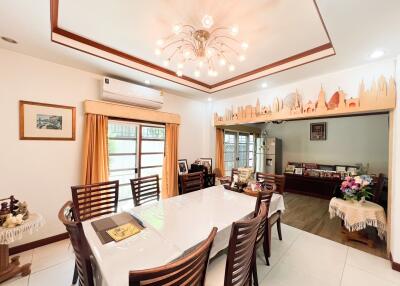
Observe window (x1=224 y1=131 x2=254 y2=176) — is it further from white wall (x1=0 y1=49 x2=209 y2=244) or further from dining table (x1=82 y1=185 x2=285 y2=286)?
white wall (x1=0 y1=49 x2=209 y2=244)

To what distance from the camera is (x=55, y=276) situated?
1814 millimetres

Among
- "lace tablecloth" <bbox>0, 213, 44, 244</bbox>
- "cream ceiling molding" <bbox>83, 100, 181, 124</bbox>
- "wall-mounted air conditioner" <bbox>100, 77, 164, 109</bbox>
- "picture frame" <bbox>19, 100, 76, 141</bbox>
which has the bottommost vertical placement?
"lace tablecloth" <bbox>0, 213, 44, 244</bbox>

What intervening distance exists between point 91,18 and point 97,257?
2.04 metres

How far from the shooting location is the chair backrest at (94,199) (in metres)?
1.82

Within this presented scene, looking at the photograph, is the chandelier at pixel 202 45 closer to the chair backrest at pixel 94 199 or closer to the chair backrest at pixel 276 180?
the chair backrest at pixel 94 199

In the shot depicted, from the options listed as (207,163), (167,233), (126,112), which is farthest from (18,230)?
(207,163)

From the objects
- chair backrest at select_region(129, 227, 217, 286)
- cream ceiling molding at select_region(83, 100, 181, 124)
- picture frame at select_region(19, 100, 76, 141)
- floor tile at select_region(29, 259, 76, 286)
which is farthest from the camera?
cream ceiling molding at select_region(83, 100, 181, 124)

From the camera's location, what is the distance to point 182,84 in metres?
3.09

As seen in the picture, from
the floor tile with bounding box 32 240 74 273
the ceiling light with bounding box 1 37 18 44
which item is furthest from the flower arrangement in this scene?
the ceiling light with bounding box 1 37 18 44

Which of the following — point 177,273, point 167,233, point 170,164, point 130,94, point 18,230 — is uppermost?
point 130,94

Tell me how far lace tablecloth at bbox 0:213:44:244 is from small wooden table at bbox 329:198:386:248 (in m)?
3.85

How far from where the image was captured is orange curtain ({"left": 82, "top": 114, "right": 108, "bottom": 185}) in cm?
254

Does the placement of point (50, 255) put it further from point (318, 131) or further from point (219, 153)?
point (318, 131)

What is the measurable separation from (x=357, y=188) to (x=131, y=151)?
3.64 m
